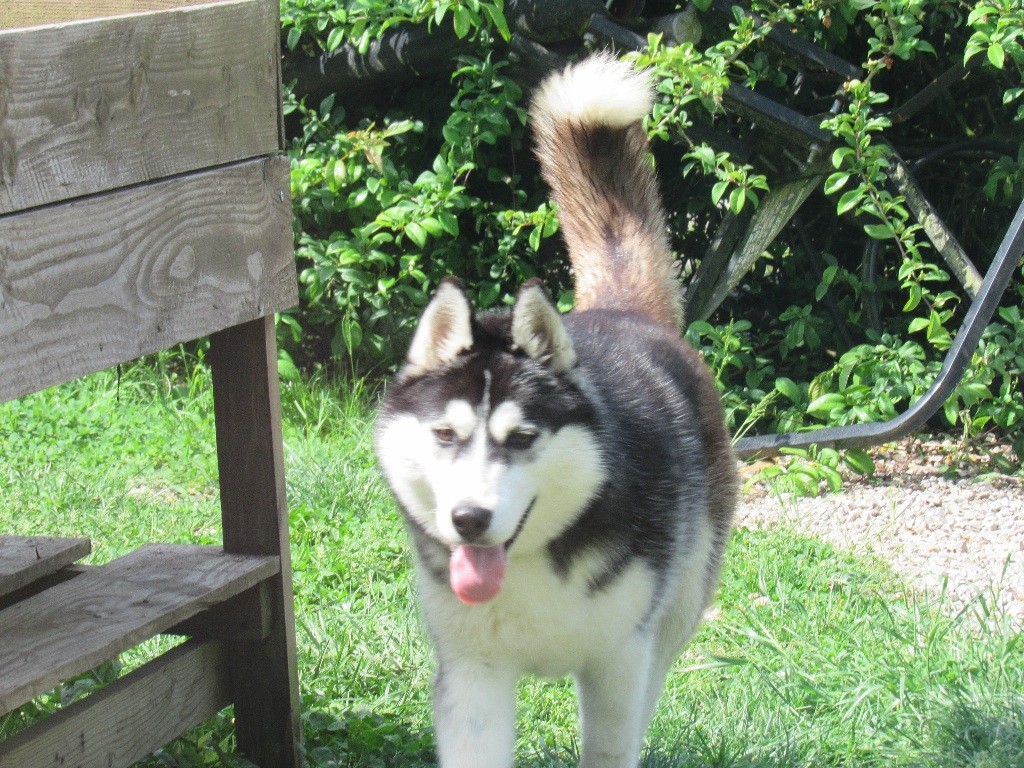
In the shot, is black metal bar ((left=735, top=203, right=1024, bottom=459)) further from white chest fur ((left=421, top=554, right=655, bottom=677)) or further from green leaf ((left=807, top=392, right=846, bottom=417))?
white chest fur ((left=421, top=554, right=655, bottom=677))

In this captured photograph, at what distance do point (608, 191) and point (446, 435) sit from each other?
1348mm

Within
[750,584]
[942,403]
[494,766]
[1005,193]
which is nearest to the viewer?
[494,766]

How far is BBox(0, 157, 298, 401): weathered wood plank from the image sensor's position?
6.41 ft

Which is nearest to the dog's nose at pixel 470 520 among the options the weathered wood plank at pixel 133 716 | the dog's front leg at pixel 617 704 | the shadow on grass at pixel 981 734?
the dog's front leg at pixel 617 704

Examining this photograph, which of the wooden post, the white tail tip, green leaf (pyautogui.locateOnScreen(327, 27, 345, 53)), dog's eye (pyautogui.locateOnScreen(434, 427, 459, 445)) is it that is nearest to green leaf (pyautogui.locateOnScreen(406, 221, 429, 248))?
green leaf (pyautogui.locateOnScreen(327, 27, 345, 53))

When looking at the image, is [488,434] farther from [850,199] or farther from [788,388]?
[788,388]

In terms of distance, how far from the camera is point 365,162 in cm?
509

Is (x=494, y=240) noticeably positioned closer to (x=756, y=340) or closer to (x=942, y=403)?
(x=756, y=340)

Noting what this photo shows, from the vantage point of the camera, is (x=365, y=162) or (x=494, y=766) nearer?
(x=494, y=766)

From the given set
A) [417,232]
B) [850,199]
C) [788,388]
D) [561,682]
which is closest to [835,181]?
[850,199]

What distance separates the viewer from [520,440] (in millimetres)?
2389

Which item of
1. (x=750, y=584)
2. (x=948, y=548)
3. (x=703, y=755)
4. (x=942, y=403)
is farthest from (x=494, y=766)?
(x=942, y=403)

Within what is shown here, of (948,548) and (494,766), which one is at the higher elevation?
(494,766)

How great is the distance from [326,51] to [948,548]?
3252 mm
